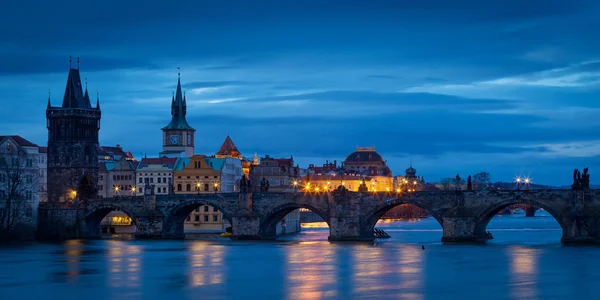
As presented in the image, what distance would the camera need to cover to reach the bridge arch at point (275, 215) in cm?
10612

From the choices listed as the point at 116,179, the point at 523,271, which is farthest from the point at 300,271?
the point at 116,179

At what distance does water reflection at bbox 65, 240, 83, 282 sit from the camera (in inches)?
2955

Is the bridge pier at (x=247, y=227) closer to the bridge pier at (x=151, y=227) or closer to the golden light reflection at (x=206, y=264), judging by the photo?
the golden light reflection at (x=206, y=264)

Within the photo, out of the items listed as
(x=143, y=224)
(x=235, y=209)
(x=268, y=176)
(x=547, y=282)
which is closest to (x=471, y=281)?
(x=547, y=282)

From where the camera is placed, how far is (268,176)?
171m

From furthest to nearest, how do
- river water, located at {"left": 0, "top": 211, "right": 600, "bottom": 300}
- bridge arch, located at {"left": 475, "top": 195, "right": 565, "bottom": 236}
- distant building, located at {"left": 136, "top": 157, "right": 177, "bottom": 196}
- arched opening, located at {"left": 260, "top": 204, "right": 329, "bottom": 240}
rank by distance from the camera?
1. distant building, located at {"left": 136, "top": 157, "right": 177, "bottom": 196}
2. arched opening, located at {"left": 260, "top": 204, "right": 329, "bottom": 240}
3. bridge arch, located at {"left": 475, "top": 195, "right": 565, "bottom": 236}
4. river water, located at {"left": 0, "top": 211, "right": 600, "bottom": 300}

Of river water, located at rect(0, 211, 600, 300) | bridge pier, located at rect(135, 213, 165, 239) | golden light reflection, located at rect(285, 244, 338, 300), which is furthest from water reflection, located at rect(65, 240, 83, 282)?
golden light reflection, located at rect(285, 244, 338, 300)

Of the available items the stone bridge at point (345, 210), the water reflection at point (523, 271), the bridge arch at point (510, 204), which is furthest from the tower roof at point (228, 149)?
the water reflection at point (523, 271)

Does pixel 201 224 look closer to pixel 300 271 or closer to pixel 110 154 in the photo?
pixel 110 154

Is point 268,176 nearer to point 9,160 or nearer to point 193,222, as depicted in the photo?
point 193,222

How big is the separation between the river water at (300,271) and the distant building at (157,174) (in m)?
Answer: 43.6

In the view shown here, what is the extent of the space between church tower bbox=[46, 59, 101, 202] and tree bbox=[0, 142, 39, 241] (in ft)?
33.7

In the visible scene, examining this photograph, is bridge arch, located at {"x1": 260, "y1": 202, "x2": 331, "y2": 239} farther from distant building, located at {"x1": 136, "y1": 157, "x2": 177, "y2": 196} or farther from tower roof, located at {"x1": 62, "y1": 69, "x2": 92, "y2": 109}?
distant building, located at {"x1": 136, "y1": 157, "x2": 177, "y2": 196}

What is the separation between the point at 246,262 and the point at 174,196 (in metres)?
31.4
